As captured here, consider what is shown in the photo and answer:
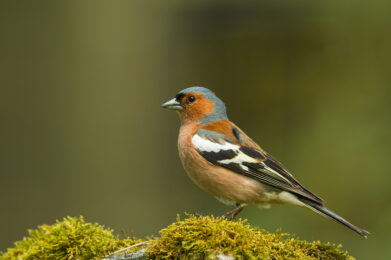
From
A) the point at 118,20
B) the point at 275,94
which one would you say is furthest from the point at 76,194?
the point at 275,94

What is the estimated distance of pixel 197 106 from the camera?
16.6ft

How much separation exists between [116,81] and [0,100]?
1.93 meters

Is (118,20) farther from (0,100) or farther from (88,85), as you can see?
(0,100)

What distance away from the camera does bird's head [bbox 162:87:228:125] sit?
504 cm

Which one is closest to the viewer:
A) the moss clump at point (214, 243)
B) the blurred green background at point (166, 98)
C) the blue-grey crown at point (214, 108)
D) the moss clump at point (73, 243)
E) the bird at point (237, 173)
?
the moss clump at point (214, 243)

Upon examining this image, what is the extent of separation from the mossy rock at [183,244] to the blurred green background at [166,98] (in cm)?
379

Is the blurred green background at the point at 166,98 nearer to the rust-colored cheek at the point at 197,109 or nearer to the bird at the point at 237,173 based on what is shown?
the rust-colored cheek at the point at 197,109

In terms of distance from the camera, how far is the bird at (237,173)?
13.6 feet

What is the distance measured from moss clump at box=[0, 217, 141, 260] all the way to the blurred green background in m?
3.93

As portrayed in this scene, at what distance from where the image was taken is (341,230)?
22.7ft

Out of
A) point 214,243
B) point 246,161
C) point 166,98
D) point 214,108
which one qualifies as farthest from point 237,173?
point 166,98

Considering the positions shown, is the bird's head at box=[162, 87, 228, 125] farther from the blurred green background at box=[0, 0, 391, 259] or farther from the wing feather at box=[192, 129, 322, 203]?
the blurred green background at box=[0, 0, 391, 259]

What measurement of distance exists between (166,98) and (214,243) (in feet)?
19.0

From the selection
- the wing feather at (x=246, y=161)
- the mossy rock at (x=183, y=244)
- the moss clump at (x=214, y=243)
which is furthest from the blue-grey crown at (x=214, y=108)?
the moss clump at (x=214, y=243)
